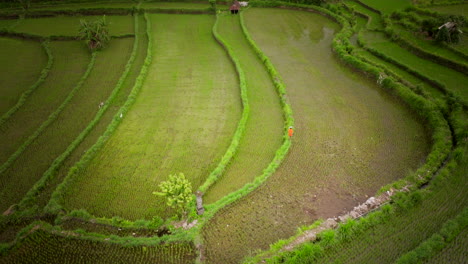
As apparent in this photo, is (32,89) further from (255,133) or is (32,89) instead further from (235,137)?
(255,133)

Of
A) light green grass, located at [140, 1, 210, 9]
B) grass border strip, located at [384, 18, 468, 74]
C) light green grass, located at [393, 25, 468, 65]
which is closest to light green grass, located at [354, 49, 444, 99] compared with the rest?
grass border strip, located at [384, 18, 468, 74]

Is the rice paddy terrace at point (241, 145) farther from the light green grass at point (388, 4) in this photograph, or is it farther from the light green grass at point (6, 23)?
the light green grass at point (6, 23)

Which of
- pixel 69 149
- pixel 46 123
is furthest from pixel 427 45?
pixel 46 123

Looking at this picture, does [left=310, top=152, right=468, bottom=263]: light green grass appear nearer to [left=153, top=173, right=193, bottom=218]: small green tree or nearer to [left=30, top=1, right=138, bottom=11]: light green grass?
[left=153, top=173, right=193, bottom=218]: small green tree

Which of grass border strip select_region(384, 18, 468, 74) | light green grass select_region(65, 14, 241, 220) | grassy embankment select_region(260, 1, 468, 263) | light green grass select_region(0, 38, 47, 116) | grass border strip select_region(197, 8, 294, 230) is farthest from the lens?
light green grass select_region(0, 38, 47, 116)

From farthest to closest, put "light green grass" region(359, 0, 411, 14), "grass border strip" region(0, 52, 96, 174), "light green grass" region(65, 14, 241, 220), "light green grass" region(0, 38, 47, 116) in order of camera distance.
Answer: "light green grass" region(359, 0, 411, 14) → "light green grass" region(0, 38, 47, 116) → "grass border strip" region(0, 52, 96, 174) → "light green grass" region(65, 14, 241, 220)

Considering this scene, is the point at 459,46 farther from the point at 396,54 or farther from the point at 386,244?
the point at 386,244
